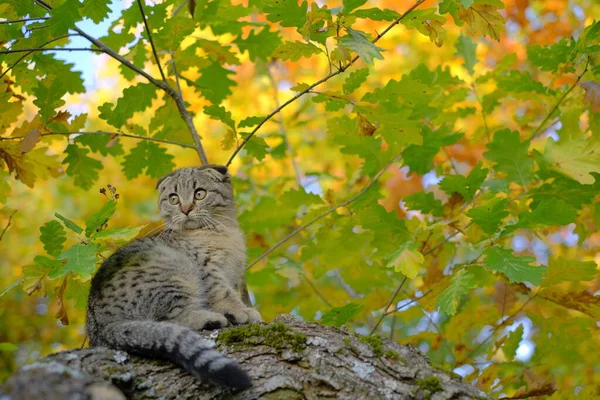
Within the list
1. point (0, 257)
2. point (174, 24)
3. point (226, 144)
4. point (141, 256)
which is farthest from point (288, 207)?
point (0, 257)

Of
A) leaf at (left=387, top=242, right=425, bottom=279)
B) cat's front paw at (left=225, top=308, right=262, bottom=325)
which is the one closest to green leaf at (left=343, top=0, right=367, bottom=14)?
leaf at (left=387, top=242, right=425, bottom=279)

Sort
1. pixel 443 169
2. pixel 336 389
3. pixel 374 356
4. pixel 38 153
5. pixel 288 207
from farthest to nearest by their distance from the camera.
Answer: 1. pixel 443 169
2. pixel 288 207
3. pixel 38 153
4. pixel 374 356
5. pixel 336 389

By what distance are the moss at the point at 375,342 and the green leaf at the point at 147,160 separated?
248cm

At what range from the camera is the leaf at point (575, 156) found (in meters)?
3.97

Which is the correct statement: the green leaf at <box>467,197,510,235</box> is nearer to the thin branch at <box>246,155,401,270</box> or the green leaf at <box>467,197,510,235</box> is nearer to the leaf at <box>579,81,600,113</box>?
the leaf at <box>579,81,600,113</box>

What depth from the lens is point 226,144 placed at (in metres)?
4.48

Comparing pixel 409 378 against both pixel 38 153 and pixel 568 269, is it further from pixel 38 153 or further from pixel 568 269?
pixel 38 153

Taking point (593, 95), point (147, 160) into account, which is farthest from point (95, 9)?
point (593, 95)

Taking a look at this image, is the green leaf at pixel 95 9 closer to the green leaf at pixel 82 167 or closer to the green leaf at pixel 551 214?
the green leaf at pixel 82 167

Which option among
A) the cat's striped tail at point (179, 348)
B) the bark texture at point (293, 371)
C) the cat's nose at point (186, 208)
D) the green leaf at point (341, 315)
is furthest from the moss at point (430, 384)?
the cat's nose at point (186, 208)

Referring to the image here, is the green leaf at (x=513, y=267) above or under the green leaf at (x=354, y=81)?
under

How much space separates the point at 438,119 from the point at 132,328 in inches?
131

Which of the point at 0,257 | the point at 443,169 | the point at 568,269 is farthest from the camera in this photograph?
the point at 0,257

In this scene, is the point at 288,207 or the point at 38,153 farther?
the point at 288,207
